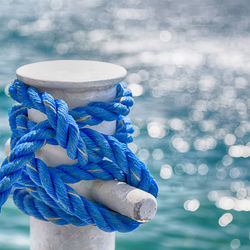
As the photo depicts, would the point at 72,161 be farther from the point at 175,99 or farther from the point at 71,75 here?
the point at 175,99

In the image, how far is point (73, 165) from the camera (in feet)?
3.56

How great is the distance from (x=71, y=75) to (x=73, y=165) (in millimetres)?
190

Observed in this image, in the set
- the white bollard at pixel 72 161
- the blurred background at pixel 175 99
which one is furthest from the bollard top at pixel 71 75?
the blurred background at pixel 175 99

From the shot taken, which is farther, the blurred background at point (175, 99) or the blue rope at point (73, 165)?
the blurred background at point (175, 99)

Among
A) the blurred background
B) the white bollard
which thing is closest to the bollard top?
the white bollard

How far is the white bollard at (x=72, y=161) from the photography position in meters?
1.02

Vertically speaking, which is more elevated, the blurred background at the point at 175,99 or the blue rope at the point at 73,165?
the blue rope at the point at 73,165

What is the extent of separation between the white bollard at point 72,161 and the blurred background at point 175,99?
260 centimetres

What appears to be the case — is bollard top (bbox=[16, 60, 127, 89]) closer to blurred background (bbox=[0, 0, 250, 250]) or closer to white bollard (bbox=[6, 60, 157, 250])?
white bollard (bbox=[6, 60, 157, 250])

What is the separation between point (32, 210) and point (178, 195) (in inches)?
130

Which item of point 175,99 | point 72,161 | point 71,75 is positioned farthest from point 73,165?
point 175,99

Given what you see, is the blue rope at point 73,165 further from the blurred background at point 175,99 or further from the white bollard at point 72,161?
the blurred background at point 175,99

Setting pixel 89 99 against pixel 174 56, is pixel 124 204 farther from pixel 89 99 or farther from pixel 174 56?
pixel 174 56

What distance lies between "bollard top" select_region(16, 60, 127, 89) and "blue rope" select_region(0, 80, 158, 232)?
0.03 metres
